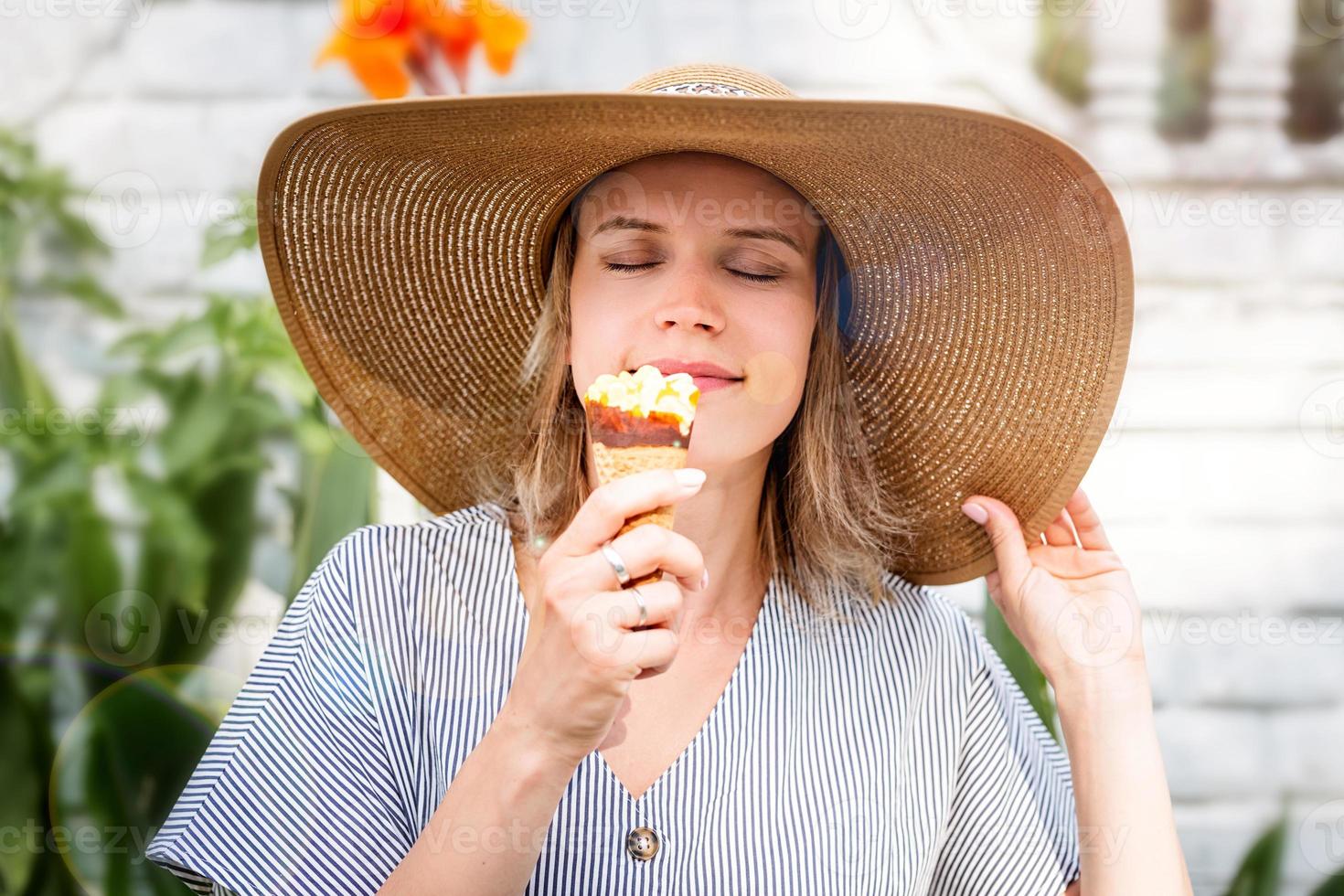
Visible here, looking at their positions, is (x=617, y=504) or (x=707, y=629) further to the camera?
(x=707, y=629)

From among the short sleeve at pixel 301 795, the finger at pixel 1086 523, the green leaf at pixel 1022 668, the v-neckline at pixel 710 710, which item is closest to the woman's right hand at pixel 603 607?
the v-neckline at pixel 710 710

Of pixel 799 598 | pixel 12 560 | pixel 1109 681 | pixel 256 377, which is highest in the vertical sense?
pixel 256 377

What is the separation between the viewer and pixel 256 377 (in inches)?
102

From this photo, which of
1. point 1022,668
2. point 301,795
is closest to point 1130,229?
point 1022,668

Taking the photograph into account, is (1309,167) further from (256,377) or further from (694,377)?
(256,377)

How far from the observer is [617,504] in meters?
1.24

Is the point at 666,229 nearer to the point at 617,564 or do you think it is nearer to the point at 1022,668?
→ the point at 617,564

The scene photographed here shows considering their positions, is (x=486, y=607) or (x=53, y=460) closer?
(x=486, y=607)

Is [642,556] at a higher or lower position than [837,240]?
lower

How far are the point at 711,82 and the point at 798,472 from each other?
0.66 m

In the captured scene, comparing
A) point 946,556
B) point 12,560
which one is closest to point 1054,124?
point 946,556

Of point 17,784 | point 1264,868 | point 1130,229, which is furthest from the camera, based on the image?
point 1130,229

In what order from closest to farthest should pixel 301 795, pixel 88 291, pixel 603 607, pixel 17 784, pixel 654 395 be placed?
1. pixel 603 607
2. pixel 654 395
3. pixel 301 795
4. pixel 17 784
5. pixel 88 291

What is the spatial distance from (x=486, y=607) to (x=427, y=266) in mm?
554
